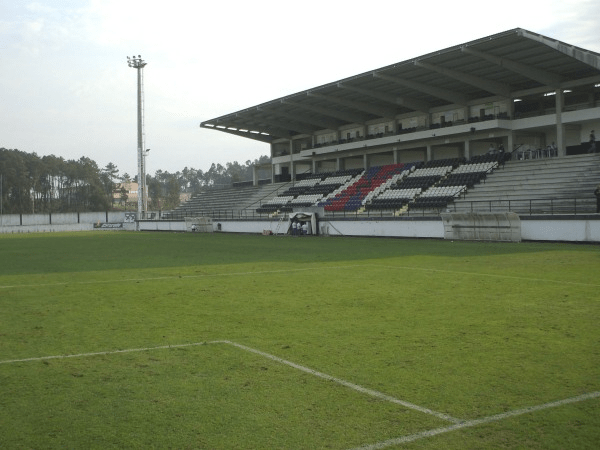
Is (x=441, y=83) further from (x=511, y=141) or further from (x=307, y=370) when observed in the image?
(x=307, y=370)

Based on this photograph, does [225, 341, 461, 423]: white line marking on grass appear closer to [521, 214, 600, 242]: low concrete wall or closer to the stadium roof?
[521, 214, 600, 242]: low concrete wall

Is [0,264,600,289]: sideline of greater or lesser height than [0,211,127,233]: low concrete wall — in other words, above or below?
below

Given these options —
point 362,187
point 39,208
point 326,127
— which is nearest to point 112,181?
point 39,208

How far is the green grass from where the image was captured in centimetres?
444

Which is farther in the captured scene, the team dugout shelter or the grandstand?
the team dugout shelter

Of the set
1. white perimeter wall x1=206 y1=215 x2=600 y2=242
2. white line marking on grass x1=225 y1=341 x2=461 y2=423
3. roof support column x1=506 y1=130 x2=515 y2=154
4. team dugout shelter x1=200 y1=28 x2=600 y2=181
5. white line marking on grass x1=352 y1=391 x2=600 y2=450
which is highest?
team dugout shelter x1=200 y1=28 x2=600 y2=181

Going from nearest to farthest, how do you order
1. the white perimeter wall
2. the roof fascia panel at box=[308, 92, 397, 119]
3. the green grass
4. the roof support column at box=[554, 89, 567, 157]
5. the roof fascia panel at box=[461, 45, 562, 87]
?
Result: the green grass
the white perimeter wall
the roof fascia panel at box=[461, 45, 562, 87]
the roof support column at box=[554, 89, 567, 157]
the roof fascia panel at box=[308, 92, 397, 119]

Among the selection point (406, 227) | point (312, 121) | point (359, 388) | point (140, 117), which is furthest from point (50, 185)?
point (359, 388)

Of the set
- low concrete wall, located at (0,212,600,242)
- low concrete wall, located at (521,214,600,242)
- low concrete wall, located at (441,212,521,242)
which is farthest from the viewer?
low concrete wall, located at (441,212,521,242)

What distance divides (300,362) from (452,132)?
43167 millimetres

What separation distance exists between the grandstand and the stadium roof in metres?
0.10

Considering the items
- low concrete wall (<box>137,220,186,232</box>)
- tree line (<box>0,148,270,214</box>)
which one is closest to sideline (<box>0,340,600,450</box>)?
low concrete wall (<box>137,220,186,232</box>)

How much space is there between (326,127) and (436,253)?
1645 inches

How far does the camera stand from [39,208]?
12525 centimetres
